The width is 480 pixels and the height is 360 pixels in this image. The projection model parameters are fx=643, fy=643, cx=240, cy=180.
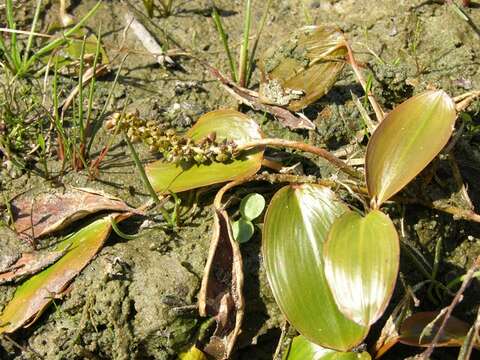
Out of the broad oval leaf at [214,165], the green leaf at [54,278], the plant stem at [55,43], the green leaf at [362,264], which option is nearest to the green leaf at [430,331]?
the green leaf at [362,264]

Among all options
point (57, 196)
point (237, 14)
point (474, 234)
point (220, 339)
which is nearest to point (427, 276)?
point (474, 234)

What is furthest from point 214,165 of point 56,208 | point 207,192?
point 56,208

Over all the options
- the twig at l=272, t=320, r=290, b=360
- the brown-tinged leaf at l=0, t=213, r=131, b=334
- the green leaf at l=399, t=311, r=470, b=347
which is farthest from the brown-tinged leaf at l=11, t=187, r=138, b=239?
the green leaf at l=399, t=311, r=470, b=347

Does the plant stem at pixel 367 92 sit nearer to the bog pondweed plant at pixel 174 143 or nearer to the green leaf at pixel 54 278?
the bog pondweed plant at pixel 174 143

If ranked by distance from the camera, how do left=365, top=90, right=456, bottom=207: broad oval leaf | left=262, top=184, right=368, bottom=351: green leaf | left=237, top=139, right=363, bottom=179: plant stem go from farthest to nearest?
left=237, top=139, right=363, bottom=179: plant stem → left=365, top=90, right=456, bottom=207: broad oval leaf → left=262, top=184, right=368, bottom=351: green leaf

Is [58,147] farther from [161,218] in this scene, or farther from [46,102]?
[161,218]

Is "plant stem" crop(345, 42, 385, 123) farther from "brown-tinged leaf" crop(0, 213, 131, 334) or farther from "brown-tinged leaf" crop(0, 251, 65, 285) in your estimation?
"brown-tinged leaf" crop(0, 251, 65, 285)
